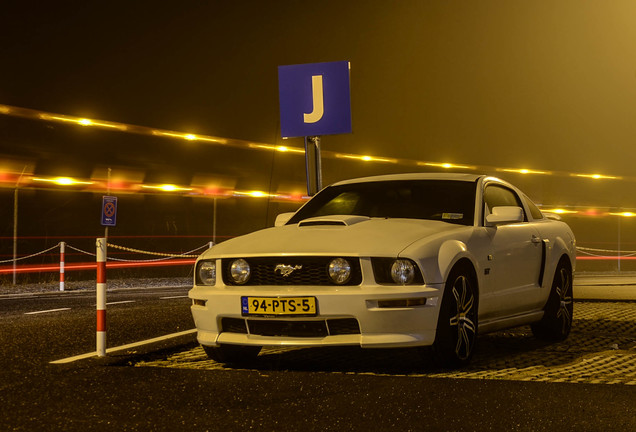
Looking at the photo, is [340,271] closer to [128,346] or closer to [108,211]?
[128,346]

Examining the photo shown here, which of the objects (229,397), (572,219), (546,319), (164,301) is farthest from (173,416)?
(572,219)

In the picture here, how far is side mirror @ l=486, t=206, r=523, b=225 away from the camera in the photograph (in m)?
6.87

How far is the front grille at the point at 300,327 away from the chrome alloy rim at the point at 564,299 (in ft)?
9.13

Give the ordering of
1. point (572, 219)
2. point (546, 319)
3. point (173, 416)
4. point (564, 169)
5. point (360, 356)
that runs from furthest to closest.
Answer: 1. point (564, 169)
2. point (572, 219)
3. point (546, 319)
4. point (360, 356)
5. point (173, 416)

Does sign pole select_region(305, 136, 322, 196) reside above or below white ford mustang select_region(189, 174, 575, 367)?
above

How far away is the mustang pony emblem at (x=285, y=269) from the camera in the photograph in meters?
5.99

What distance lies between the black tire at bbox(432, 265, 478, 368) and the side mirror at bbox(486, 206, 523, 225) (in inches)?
25.5

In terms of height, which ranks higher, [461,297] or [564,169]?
[564,169]

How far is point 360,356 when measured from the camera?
6.86m

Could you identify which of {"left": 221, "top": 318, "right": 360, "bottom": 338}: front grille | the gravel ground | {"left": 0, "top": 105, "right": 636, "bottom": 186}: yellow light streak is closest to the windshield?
{"left": 221, "top": 318, "right": 360, "bottom": 338}: front grille

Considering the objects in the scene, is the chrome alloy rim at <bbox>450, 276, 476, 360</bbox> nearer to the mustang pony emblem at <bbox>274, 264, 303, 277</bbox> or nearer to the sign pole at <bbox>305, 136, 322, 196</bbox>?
the mustang pony emblem at <bbox>274, 264, 303, 277</bbox>

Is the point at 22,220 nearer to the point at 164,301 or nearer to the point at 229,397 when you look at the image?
the point at 164,301

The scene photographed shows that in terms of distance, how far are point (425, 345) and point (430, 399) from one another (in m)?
0.89

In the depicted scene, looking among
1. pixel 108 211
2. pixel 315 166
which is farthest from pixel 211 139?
pixel 315 166
